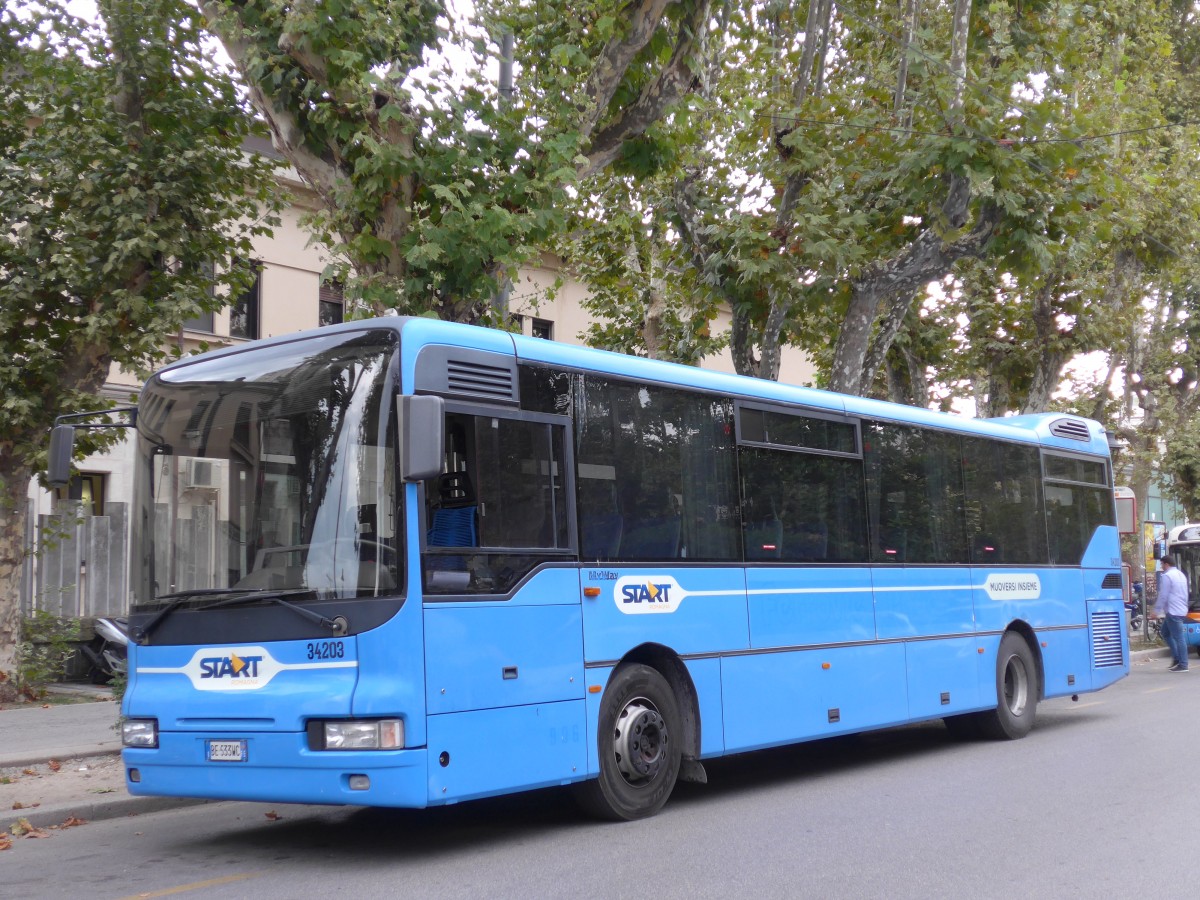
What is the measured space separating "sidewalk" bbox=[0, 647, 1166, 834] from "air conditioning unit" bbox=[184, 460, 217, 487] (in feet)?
9.25

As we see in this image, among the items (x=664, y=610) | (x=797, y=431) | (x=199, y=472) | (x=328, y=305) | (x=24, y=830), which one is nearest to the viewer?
(x=199, y=472)

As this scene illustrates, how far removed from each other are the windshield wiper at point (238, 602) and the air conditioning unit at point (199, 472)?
2.24 ft

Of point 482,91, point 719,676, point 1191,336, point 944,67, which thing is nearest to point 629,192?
point 944,67

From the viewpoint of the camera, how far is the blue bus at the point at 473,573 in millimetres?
7262

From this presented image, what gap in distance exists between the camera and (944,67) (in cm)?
1518

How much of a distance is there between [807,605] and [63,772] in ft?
20.7

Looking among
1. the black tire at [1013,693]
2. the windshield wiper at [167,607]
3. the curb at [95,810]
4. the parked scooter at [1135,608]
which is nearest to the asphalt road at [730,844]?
the curb at [95,810]

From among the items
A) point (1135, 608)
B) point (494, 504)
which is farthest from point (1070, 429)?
point (1135, 608)

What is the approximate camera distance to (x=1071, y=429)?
15.4m

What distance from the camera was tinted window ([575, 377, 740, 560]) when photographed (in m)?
8.68

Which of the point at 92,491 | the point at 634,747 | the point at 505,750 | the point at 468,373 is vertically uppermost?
the point at 92,491

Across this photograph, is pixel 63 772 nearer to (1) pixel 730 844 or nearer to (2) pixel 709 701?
(2) pixel 709 701

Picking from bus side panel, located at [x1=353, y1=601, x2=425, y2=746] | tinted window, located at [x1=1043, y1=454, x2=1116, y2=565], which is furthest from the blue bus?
tinted window, located at [x1=1043, y1=454, x2=1116, y2=565]

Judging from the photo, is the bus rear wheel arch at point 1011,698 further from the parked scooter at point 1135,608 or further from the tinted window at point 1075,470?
the parked scooter at point 1135,608
